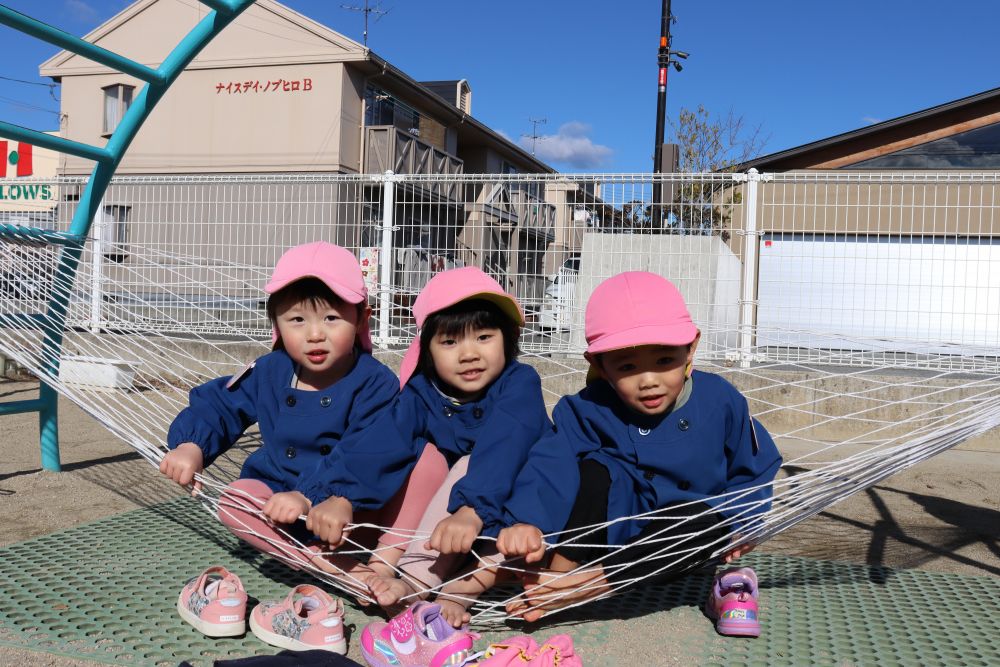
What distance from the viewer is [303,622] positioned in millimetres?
1582

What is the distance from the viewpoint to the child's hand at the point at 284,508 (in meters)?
1.65

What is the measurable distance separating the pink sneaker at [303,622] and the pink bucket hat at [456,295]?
0.55m

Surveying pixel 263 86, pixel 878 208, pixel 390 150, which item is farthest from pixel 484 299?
pixel 263 86

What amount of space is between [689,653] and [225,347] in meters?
4.48

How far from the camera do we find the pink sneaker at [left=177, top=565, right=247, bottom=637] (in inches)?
63.9

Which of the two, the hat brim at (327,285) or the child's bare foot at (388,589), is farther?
the hat brim at (327,285)

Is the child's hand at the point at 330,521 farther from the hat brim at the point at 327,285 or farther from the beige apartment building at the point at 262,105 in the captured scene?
the beige apartment building at the point at 262,105

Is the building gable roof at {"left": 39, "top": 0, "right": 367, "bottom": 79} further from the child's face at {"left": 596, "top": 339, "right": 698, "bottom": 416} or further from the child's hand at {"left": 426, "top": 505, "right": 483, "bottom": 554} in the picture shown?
the child's hand at {"left": 426, "top": 505, "right": 483, "bottom": 554}

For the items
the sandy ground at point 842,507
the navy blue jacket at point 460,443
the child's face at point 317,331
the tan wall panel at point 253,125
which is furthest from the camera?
the tan wall panel at point 253,125

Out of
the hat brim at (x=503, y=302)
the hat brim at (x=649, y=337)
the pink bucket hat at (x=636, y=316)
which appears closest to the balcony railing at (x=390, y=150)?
the hat brim at (x=503, y=302)

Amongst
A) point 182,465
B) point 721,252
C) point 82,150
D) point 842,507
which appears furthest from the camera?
point 721,252

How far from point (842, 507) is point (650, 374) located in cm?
168

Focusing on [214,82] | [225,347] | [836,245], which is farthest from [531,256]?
[214,82]

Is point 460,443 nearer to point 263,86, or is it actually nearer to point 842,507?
point 842,507
